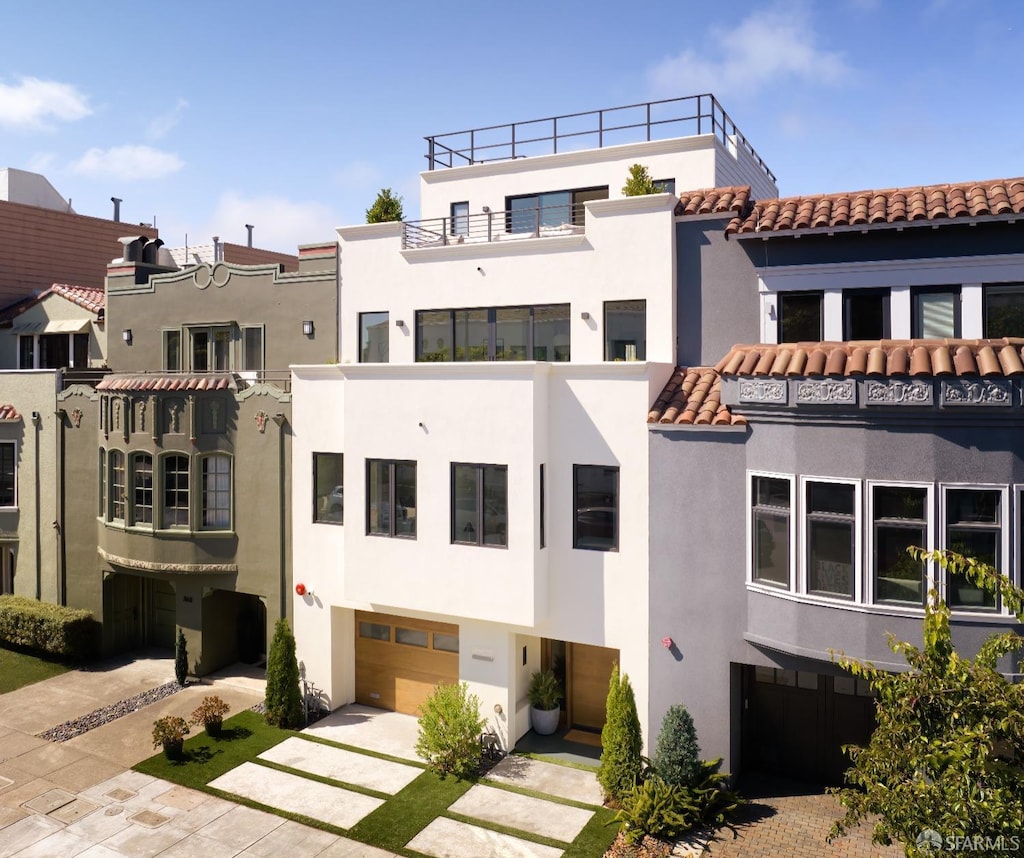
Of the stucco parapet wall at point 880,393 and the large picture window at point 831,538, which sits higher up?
the stucco parapet wall at point 880,393

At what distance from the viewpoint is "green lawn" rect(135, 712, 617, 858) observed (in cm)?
1408

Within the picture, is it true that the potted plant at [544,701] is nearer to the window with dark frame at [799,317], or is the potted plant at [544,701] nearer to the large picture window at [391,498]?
the large picture window at [391,498]

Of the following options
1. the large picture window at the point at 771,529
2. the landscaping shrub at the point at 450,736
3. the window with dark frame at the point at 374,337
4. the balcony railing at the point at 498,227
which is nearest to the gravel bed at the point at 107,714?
the landscaping shrub at the point at 450,736

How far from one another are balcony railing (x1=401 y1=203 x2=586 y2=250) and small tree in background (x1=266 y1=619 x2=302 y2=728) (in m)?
10.2

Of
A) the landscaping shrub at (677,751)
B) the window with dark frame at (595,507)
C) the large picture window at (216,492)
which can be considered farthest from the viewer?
the large picture window at (216,492)

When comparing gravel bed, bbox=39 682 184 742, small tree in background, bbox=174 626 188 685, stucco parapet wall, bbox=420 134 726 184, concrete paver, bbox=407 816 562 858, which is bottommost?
concrete paver, bbox=407 816 562 858

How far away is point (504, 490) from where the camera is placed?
1658 cm

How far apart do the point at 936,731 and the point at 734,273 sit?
10291 mm

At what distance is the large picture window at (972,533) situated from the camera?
41.1 feet

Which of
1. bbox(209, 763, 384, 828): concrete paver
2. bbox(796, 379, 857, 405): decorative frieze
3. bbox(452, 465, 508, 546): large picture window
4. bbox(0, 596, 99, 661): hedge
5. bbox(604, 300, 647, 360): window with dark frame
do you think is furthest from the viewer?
bbox(0, 596, 99, 661): hedge

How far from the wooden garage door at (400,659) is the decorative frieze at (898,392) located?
10612 mm

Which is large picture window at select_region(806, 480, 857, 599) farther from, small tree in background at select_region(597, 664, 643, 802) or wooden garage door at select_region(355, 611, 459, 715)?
wooden garage door at select_region(355, 611, 459, 715)

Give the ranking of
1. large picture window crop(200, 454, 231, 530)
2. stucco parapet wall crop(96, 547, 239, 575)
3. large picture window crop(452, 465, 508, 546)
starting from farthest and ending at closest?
large picture window crop(200, 454, 231, 530) < stucco parapet wall crop(96, 547, 239, 575) < large picture window crop(452, 465, 508, 546)

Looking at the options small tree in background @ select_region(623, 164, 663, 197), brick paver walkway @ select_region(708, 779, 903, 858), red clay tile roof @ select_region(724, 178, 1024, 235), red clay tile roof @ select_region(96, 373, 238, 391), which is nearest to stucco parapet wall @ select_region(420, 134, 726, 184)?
small tree in background @ select_region(623, 164, 663, 197)
